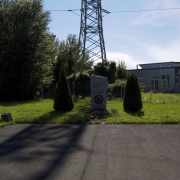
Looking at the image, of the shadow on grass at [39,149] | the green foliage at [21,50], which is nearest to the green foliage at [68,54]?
the green foliage at [21,50]

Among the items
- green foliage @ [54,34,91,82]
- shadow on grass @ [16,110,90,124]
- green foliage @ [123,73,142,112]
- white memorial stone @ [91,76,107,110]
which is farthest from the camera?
green foliage @ [54,34,91,82]

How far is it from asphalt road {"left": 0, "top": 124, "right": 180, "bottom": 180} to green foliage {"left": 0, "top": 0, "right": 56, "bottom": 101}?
16.4 meters

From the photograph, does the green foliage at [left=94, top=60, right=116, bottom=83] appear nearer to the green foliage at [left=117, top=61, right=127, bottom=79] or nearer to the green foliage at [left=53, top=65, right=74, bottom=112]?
the green foliage at [left=117, top=61, right=127, bottom=79]

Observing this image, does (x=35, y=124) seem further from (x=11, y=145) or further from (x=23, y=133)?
(x=11, y=145)

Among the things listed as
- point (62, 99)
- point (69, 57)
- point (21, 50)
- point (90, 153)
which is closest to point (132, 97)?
point (62, 99)

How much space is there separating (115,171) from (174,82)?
4082 cm

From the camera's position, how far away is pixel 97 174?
530cm

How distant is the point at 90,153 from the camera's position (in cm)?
675

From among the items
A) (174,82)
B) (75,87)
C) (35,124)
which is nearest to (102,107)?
(35,124)

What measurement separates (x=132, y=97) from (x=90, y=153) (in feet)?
26.4

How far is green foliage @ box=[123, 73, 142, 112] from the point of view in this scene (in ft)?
47.1

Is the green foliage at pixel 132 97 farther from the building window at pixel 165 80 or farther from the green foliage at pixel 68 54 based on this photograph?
the building window at pixel 165 80

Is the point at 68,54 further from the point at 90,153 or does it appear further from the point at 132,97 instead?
the point at 90,153

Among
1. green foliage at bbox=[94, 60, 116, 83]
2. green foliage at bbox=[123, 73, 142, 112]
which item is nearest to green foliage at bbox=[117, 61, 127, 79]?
green foliage at bbox=[94, 60, 116, 83]
